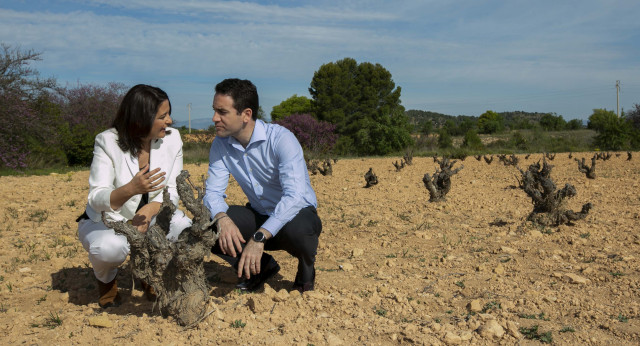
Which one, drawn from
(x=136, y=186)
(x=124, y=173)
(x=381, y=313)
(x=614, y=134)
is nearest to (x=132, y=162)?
(x=124, y=173)

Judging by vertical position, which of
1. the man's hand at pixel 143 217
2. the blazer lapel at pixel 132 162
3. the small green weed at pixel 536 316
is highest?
the blazer lapel at pixel 132 162

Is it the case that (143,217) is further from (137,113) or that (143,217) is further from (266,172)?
(266,172)

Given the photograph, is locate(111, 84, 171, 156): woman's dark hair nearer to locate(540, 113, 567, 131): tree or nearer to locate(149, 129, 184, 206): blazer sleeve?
locate(149, 129, 184, 206): blazer sleeve

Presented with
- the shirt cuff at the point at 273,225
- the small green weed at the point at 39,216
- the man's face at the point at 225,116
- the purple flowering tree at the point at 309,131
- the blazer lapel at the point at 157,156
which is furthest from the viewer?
the purple flowering tree at the point at 309,131

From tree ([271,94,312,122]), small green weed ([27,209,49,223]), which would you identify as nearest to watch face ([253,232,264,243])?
small green weed ([27,209,49,223])

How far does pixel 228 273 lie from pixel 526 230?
2.82m

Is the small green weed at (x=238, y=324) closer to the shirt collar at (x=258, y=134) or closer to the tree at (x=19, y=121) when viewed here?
the shirt collar at (x=258, y=134)

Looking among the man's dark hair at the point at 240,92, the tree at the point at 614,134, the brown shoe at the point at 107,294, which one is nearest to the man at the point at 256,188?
the man's dark hair at the point at 240,92

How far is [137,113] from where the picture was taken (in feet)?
9.29

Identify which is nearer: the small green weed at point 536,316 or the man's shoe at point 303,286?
the small green weed at point 536,316

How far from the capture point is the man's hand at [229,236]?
277 centimetres

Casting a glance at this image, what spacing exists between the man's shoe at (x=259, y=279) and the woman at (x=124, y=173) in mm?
595

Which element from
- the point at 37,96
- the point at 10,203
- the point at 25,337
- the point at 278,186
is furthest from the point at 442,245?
the point at 37,96

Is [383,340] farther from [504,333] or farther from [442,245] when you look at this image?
[442,245]
